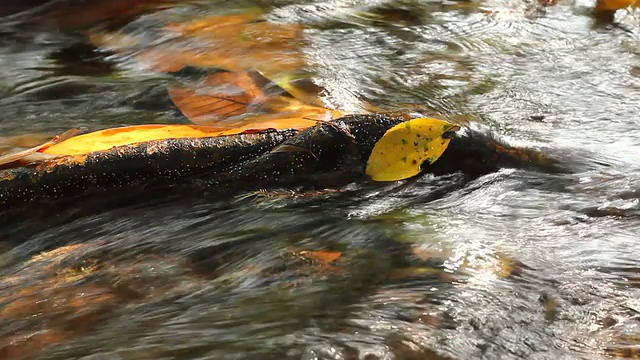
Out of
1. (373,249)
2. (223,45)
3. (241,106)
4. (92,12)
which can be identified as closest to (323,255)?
(373,249)

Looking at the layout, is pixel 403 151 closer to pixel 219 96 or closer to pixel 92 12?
pixel 219 96

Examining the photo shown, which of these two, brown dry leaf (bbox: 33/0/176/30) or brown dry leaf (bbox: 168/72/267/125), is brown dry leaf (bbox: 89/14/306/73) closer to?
brown dry leaf (bbox: 168/72/267/125)

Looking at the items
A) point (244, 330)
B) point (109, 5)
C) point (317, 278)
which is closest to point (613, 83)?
point (317, 278)

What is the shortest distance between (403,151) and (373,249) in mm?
564

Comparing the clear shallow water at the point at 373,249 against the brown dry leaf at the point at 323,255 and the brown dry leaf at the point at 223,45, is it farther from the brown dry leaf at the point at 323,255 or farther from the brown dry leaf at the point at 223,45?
the brown dry leaf at the point at 223,45

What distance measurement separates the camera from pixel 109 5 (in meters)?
4.96

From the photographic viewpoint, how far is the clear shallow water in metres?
1.70

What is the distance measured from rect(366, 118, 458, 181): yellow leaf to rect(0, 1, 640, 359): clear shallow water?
0.07 meters

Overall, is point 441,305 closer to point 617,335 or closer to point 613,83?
point 617,335

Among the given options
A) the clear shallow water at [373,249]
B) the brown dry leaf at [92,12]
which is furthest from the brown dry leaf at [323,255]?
the brown dry leaf at [92,12]

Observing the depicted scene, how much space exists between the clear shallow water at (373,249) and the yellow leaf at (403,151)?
7 centimetres

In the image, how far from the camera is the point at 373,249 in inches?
85.0

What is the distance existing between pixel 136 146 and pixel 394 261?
1095 millimetres

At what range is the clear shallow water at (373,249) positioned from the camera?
5.59 feet
